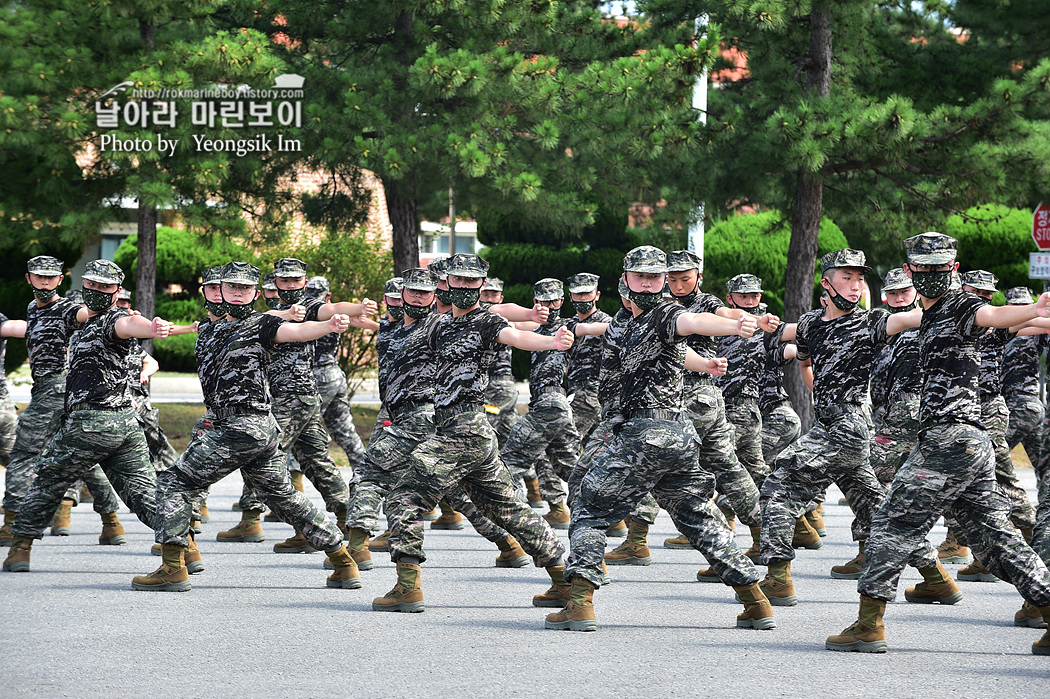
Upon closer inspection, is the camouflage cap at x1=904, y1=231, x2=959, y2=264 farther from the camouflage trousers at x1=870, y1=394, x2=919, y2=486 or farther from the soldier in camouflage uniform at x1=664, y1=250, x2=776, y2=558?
the soldier in camouflage uniform at x1=664, y1=250, x2=776, y2=558

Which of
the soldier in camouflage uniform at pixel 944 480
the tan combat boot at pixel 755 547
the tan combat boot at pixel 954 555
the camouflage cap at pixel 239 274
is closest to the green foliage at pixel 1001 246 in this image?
the tan combat boot at pixel 954 555

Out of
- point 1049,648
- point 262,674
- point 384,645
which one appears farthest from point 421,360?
point 1049,648

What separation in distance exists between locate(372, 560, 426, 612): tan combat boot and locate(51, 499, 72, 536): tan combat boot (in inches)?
167

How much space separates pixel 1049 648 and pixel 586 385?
6.19 m

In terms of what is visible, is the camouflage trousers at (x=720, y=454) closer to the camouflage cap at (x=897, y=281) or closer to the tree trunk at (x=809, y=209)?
the camouflage cap at (x=897, y=281)

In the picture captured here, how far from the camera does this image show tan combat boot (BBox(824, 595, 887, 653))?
6.63 meters

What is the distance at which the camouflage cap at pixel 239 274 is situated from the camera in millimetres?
8180

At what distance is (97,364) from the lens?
28.5 ft

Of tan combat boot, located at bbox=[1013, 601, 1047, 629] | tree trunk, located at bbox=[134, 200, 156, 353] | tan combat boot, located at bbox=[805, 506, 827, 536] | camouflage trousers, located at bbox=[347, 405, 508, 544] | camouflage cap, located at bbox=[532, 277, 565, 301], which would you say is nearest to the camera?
tan combat boot, located at bbox=[1013, 601, 1047, 629]

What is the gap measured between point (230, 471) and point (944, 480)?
174 inches

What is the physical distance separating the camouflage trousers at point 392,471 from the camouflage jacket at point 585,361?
3.32 m

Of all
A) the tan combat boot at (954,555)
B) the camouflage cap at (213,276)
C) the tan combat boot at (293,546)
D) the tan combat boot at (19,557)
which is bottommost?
the tan combat boot at (293,546)

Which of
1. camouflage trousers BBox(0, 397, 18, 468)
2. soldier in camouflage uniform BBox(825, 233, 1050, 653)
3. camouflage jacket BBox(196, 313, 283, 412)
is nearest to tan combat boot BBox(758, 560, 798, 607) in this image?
soldier in camouflage uniform BBox(825, 233, 1050, 653)

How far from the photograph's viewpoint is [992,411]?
9648 mm
